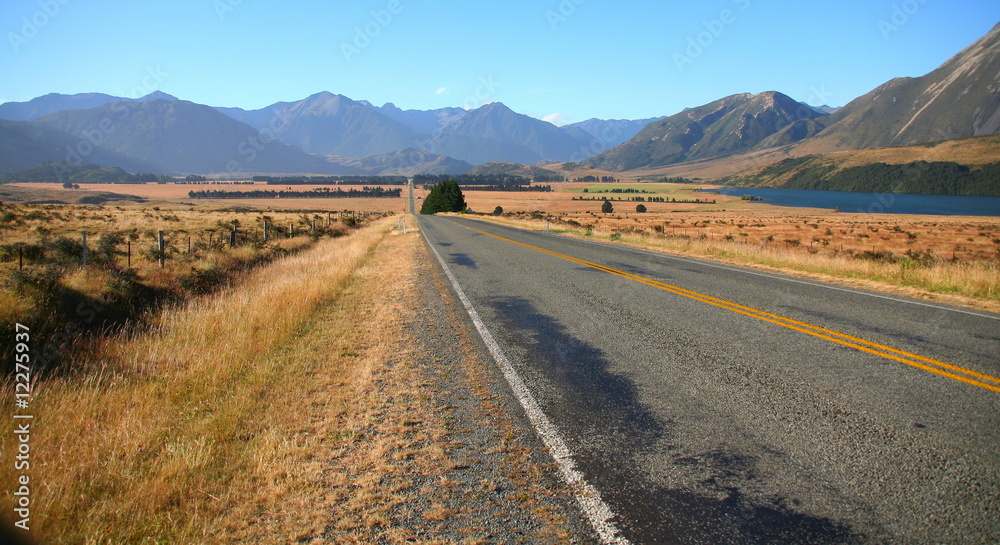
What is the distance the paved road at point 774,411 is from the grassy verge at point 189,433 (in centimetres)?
217

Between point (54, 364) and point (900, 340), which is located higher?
point (900, 340)

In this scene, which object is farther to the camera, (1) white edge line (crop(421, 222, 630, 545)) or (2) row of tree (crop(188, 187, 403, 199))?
(2) row of tree (crop(188, 187, 403, 199))

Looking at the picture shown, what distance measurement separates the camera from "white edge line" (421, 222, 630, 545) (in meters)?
3.02

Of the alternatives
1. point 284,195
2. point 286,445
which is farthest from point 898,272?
point 284,195

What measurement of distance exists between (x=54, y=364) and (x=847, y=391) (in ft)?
31.4

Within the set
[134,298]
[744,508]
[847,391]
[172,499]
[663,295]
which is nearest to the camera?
[744,508]

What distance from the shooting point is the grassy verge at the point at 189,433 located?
3.25 meters

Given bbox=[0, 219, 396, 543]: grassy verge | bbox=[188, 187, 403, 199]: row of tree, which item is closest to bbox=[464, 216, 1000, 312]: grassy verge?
bbox=[0, 219, 396, 543]: grassy verge

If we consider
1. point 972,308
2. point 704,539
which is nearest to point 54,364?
point 704,539

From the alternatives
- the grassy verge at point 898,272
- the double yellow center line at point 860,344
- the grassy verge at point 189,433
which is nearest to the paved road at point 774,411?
the double yellow center line at point 860,344

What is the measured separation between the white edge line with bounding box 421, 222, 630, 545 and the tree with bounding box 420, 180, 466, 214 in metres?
84.1

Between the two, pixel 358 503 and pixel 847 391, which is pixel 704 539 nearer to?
pixel 358 503

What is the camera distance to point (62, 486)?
3.56 metres

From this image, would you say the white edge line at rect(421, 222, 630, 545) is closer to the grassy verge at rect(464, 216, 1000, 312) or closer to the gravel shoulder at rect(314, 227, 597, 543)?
the gravel shoulder at rect(314, 227, 597, 543)
